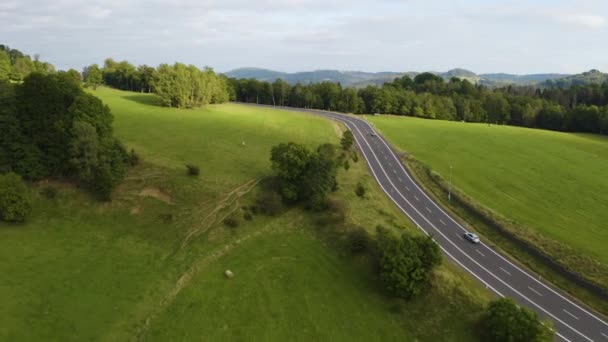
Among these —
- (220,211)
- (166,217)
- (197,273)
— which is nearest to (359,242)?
(197,273)

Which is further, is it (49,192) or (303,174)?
(303,174)

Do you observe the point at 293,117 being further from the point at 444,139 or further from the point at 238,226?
the point at 238,226

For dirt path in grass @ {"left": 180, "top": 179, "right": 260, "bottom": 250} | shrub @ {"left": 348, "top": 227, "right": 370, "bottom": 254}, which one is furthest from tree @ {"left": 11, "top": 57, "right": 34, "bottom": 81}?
A: shrub @ {"left": 348, "top": 227, "right": 370, "bottom": 254}

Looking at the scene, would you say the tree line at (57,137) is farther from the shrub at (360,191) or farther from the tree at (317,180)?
the shrub at (360,191)

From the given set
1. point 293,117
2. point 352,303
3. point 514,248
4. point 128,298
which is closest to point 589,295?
point 514,248

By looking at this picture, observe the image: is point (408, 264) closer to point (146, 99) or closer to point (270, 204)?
point (270, 204)

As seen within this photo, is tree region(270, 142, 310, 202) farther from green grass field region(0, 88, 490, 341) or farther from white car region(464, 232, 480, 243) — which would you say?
white car region(464, 232, 480, 243)
